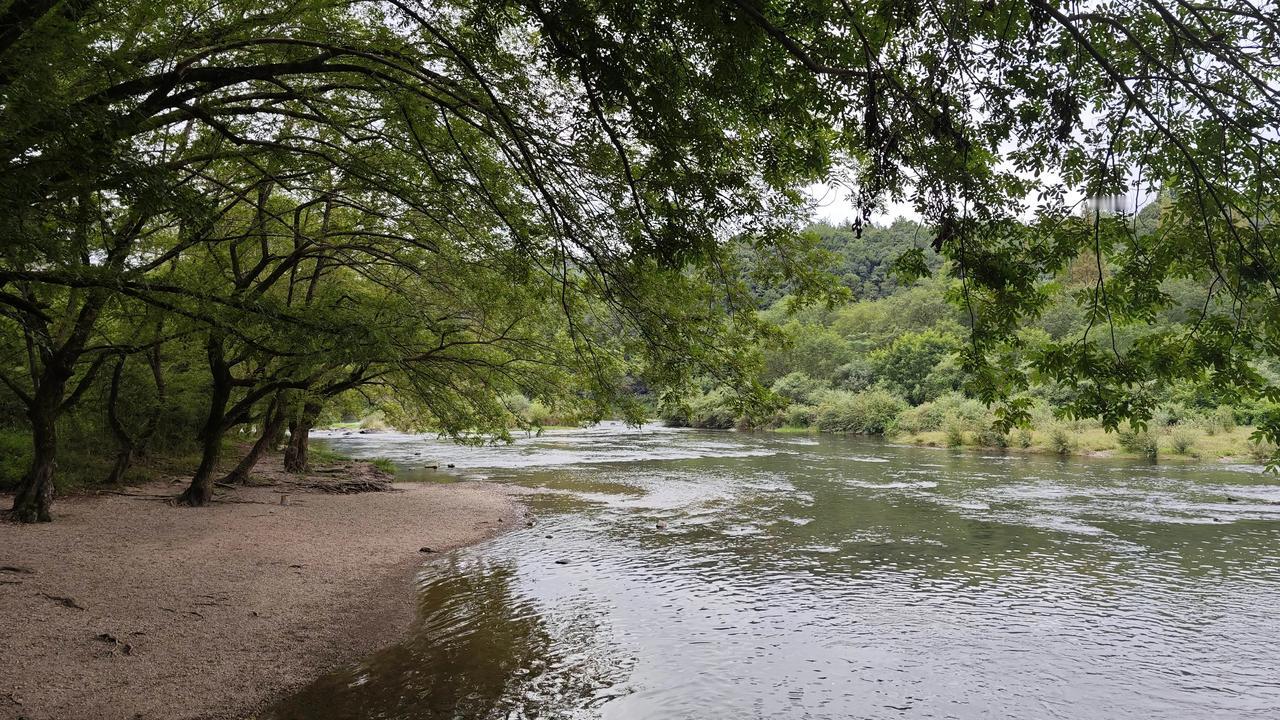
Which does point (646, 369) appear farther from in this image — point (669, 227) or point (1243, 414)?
point (1243, 414)

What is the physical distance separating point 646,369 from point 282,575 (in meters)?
6.24

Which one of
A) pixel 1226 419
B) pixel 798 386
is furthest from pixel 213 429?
pixel 798 386

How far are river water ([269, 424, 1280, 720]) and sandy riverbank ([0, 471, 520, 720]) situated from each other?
2.20 ft

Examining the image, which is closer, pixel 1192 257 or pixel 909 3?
pixel 909 3

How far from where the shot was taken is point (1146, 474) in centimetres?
2423

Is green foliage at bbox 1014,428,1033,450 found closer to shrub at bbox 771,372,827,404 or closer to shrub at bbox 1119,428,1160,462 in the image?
shrub at bbox 1119,428,1160,462

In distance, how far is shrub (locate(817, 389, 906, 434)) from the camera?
1905 inches

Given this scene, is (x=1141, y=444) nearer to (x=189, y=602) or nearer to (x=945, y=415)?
(x=945, y=415)

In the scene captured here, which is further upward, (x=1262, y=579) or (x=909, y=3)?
(x=909, y=3)

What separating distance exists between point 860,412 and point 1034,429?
20.0m

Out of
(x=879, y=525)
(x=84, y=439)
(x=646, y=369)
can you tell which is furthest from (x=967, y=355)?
(x=84, y=439)

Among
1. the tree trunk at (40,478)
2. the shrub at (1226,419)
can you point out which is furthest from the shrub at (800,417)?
the tree trunk at (40,478)

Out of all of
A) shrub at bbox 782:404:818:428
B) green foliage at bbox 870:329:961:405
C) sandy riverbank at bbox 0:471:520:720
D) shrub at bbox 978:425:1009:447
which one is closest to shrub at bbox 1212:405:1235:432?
shrub at bbox 978:425:1009:447

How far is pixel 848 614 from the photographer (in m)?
9.15
